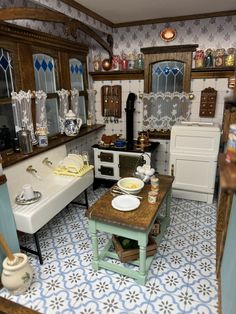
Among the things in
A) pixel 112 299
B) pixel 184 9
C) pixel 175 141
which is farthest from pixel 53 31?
pixel 112 299

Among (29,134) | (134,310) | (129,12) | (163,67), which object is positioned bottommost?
(134,310)

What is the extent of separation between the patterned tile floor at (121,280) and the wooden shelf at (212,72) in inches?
72.4

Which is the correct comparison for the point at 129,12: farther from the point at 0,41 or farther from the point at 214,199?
the point at 214,199

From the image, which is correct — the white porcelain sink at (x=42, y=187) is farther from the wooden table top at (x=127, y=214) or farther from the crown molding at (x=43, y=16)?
the crown molding at (x=43, y=16)

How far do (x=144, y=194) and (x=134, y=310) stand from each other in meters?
0.88

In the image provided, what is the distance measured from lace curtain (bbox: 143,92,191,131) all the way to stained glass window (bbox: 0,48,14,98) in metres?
1.80

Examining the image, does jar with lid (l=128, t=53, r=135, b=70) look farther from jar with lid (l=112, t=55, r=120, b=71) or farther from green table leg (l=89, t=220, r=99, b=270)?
green table leg (l=89, t=220, r=99, b=270)

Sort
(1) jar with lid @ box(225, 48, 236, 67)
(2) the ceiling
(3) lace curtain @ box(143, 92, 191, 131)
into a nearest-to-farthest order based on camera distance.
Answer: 1. (2) the ceiling
2. (1) jar with lid @ box(225, 48, 236, 67)
3. (3) lace curtain @ box(143, 92, 191, 131)

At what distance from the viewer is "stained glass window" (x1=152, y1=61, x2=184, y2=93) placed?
3223 mm

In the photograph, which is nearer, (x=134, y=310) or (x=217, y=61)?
(x=134, y=310)

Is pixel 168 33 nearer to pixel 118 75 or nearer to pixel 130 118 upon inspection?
pixel 118 75

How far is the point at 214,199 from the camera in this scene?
121 inches

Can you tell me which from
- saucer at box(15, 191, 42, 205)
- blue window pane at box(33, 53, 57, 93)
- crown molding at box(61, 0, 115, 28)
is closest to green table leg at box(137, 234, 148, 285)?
saucer at box(15, 191, 42, 205)

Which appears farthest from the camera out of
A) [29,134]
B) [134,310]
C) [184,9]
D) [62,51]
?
[62,51]
